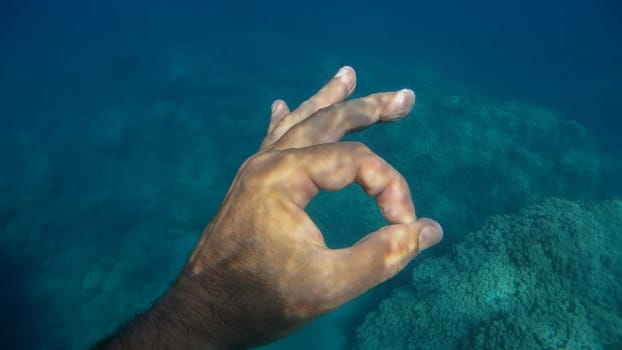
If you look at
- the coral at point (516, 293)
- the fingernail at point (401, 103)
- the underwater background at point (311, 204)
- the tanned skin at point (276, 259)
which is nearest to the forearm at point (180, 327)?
the tanned skin at point (276, 259)

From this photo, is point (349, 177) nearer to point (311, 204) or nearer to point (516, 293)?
point (516, 293)

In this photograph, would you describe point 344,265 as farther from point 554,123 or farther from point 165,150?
point 554,123

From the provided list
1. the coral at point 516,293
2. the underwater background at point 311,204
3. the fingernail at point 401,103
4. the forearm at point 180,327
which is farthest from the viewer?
the underwater background at point 311,204

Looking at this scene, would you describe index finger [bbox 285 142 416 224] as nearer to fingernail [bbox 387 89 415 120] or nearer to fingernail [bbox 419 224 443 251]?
fingernail [bbox 419 224 443 251]

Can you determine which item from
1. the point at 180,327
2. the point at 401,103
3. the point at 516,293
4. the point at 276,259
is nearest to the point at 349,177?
the point at 276,259

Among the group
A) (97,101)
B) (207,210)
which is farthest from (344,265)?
(97,101)

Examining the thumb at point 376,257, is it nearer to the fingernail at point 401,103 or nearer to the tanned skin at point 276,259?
the tanned skin at point 276,259
